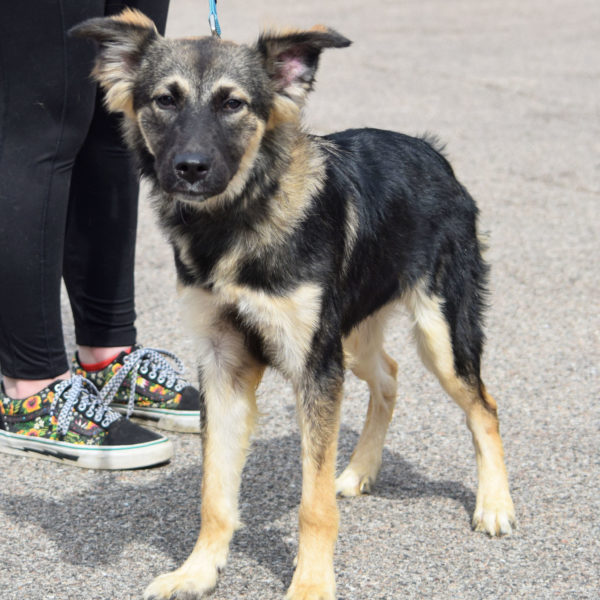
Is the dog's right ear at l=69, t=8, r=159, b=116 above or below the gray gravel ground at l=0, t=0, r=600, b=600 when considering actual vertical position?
above

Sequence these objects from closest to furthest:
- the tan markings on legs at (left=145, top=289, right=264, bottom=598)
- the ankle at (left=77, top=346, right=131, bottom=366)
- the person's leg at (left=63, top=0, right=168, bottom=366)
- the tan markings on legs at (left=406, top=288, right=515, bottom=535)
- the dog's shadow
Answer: the tan markings on legs at (left=145, top=289, right=264, bottom=598) < the dog's shadow < the tan markings on legs at (left=406, top=288, right=515, bottom=535) < the person's leg at (left=63, top=0, right=168, bottom=366) < the ankle at (left=77, top=346, right=131, bottom=366)

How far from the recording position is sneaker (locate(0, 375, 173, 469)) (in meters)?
3.96

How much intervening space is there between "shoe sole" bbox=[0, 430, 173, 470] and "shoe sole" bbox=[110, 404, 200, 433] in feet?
0.96

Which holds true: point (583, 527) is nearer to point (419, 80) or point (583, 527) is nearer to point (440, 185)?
point (440, 185)

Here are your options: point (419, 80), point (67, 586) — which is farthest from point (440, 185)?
point (419, 80)

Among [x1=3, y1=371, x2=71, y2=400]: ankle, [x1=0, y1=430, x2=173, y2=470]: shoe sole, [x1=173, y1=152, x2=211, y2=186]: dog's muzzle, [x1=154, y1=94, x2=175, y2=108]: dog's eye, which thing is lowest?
[x1=0, y1=430, x2=173, y2=470]: shoe sole

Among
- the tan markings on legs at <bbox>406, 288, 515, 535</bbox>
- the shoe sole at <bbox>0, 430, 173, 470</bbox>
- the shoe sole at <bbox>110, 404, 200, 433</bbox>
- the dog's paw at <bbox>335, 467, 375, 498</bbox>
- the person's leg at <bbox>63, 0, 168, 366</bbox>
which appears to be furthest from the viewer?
the shoe sole at <bbox>110, 404, 200, 433</bbox>

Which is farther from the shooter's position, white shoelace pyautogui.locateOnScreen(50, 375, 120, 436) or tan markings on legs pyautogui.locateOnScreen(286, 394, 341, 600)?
white shoelace pyautogui.locateOnScreen(50, 375, 120, 436)

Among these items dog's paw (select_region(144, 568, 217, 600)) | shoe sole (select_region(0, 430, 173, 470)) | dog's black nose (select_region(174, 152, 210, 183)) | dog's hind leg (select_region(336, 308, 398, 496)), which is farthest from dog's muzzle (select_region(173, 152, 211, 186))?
shoe sole (select_region(0, 430, 173, 470))

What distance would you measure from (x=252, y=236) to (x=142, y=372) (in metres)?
1.46

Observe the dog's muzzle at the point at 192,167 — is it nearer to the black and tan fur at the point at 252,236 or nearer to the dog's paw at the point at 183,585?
the black and tan fur at the point at 252,236

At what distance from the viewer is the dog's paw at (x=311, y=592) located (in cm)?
304

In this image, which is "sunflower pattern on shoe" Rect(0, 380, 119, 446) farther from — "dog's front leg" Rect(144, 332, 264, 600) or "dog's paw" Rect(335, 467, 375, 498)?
"dog's paw" Rect(335, 467, 375, 498)

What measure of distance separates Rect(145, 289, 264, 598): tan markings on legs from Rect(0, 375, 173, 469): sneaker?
0.69 m
